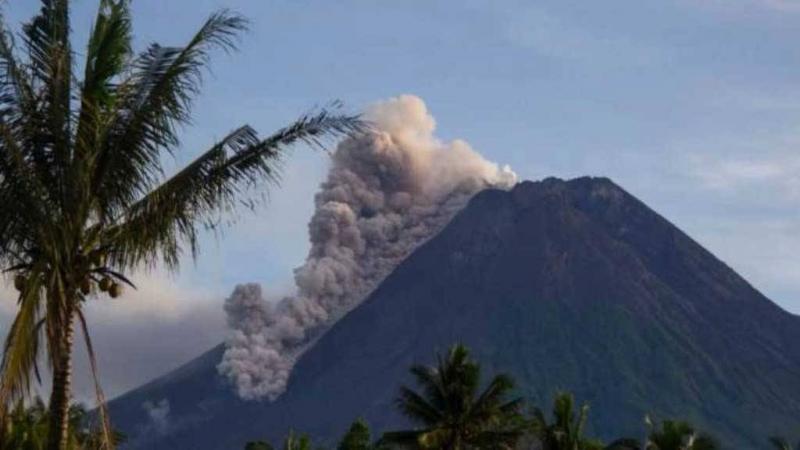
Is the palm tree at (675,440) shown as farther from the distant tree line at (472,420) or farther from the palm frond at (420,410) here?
the palm frond at (420,410)

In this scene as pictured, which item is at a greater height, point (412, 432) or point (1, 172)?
point (412, 432)

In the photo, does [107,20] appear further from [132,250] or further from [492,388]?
[492,388]

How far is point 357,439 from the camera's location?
312 feet

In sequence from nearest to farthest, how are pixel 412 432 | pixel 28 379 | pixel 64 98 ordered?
pixel 28 379 → pixel 64 98 → pixel 412 432

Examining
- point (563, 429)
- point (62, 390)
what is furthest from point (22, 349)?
point (563, 429)

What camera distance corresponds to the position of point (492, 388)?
245 ft

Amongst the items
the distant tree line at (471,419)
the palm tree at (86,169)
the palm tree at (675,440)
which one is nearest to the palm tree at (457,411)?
the distant tree line at (471,419)

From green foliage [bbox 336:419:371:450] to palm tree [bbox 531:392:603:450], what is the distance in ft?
68.4

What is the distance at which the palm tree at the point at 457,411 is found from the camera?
73312mm

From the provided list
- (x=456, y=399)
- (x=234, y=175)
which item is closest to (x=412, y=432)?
(x=456, y=399)

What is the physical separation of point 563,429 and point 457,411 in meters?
4.94

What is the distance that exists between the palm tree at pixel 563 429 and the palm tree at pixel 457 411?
170cm

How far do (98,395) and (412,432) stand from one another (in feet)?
183

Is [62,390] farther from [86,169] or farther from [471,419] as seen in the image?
[471,419]
